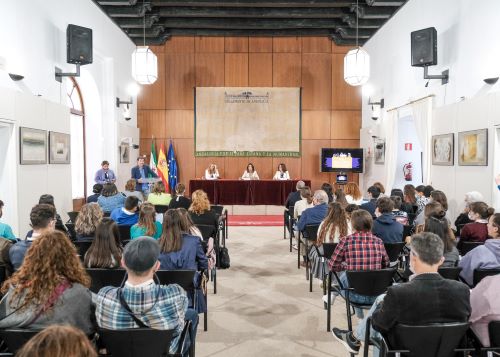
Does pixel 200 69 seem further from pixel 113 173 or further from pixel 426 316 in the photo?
pixel 426 316

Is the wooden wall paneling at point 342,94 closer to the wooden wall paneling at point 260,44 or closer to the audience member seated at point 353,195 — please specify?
the wooden wall paneling at point 260,44

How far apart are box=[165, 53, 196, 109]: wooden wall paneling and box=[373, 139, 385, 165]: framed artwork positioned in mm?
5844

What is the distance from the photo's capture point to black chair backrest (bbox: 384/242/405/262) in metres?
4.27

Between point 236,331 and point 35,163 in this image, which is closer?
point 236,331

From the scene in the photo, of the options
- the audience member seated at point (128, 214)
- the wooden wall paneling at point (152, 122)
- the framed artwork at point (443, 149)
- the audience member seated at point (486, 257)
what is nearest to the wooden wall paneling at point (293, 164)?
the wooden wall paneling at point (152, 122)

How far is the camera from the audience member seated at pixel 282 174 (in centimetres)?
1319

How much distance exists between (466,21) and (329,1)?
3.83 meters

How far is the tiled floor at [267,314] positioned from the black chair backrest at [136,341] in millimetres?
1635

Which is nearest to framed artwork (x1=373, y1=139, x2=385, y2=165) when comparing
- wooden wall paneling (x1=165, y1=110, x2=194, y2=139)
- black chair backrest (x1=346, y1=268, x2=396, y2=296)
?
wooden wall paneling (x1=165, y1=110, x2=194, y2=139)

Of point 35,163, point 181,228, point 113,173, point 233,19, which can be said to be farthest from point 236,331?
point 233,19

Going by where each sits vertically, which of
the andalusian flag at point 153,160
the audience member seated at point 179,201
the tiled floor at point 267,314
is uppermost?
the andalusian flag at point 153,160

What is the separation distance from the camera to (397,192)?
7.95 m

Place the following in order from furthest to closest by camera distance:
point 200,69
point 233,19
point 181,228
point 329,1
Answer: point 200,69 < point 233,19 < point 329,1 < point 181,228

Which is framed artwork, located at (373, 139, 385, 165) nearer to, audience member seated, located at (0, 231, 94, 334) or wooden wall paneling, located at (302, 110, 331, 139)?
wooden wall paneling, located at (302, 110, 331, 139)
